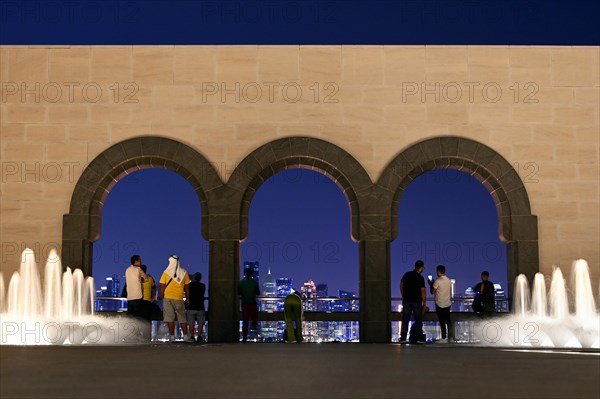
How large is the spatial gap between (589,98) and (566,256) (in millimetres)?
3504

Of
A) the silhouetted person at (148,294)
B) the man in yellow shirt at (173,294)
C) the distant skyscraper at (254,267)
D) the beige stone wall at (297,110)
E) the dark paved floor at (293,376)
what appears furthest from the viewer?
the beige stone wall at (297,110)

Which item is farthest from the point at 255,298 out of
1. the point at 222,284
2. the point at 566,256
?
the point at 566,256

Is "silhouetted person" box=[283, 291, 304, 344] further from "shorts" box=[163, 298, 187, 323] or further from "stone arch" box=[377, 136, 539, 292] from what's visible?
"stone arch" box=[377, 136, 539, 292]

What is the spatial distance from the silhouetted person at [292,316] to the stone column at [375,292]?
1670 millimetres

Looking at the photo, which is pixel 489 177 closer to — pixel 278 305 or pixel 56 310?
pixel 278 305

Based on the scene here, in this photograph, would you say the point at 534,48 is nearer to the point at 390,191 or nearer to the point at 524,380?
the point at 390,191

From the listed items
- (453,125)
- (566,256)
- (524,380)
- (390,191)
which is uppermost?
(453,125)

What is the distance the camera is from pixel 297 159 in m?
18.2

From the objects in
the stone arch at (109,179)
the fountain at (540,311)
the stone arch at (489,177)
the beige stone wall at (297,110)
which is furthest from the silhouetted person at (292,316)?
the fountain at (540,311)

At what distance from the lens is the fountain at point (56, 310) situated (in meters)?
14.9

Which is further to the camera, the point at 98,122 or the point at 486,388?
the point at 98,122

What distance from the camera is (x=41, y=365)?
858 cm

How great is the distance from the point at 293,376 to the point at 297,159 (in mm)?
10838

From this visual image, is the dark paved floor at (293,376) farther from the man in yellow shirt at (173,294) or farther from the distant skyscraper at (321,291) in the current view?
the distant skyscraper at (321,291)
